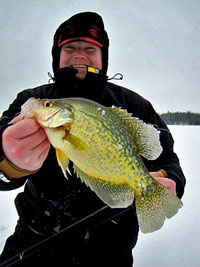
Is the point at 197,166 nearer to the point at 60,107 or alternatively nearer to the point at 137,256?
the point at 137,256

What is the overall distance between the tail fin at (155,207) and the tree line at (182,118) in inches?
2625

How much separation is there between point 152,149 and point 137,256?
8.06 feet

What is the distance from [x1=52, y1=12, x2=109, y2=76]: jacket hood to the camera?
239cm

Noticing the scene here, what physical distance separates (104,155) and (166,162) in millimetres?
1181

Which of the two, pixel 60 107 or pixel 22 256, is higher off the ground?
pixel 60 107

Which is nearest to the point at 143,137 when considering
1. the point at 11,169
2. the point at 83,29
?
the point at 11,169

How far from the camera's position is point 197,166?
8188 millimetres

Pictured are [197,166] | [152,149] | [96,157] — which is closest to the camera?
[96,157]

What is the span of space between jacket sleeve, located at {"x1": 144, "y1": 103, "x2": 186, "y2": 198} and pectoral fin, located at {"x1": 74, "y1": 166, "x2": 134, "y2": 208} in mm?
809

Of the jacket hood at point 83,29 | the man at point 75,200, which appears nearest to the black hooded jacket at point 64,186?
the man at point 75,200

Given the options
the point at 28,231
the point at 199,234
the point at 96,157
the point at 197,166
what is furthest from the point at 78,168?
the point at 197,166

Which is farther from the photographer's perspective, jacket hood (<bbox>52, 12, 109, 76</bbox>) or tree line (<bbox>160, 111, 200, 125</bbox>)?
tree line (<bbox>160, 111, 200, 125</bbox>)

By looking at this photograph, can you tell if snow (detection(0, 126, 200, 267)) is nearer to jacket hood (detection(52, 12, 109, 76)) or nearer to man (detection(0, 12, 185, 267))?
man (detection(0, 12, 185, 267))

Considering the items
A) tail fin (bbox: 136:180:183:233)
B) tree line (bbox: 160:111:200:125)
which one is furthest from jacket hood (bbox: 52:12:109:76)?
tree line (bbox: 160:111:200:125)
